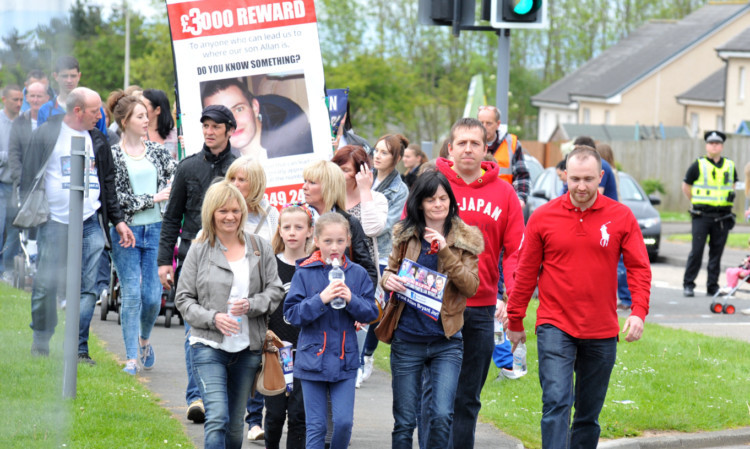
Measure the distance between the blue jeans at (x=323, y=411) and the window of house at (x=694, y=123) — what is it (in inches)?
2133

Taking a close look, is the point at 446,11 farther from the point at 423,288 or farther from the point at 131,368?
the point at 423,288

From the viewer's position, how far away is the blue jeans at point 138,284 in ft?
27.2

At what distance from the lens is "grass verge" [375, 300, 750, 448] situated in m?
7.60

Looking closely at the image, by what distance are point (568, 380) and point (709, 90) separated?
53210mm

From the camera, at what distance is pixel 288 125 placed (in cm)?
757

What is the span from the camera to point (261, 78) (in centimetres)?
751

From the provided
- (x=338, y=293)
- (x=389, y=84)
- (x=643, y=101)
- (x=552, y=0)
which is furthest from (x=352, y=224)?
(x=552, y=0)

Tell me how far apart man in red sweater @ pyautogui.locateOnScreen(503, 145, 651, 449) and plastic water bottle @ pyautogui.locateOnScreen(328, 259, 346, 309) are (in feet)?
3.50

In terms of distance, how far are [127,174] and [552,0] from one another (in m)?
69.5

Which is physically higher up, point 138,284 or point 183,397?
point 138,284

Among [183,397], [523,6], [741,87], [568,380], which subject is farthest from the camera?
[741,87]

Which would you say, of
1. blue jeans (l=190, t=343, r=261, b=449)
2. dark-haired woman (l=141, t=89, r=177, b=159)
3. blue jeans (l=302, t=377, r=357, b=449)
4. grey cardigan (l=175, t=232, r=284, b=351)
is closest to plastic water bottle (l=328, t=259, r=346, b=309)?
grey cardigan (l=175, t=232, r=284, b=351)

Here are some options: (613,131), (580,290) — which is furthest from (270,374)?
(613,131)

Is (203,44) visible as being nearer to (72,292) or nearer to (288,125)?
(288,125)
